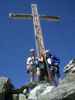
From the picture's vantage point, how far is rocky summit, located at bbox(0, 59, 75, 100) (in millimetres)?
22516

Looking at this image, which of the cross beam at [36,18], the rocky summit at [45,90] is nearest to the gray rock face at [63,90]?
the rocky summit at [45,90]

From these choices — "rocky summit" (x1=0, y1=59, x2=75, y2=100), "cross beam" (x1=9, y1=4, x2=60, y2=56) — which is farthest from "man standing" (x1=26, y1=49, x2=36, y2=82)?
"cross beam" (x1=9, y1=4, x2=60, y2=56)

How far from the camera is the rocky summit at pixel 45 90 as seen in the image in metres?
22.5

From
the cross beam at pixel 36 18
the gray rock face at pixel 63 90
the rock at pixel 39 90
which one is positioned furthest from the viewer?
the cross beam at pixel 36 18

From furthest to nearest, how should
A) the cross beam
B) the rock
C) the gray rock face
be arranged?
the cross beam → the rock → the gray rock face

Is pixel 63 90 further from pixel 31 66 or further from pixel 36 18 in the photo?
pixel 36 18

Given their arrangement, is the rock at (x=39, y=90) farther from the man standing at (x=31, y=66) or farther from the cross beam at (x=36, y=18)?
the cross beam at (x=36, y=18)

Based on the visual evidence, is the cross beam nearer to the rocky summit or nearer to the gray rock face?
the rocky summit

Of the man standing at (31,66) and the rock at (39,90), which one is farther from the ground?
the man standing at (31,66)

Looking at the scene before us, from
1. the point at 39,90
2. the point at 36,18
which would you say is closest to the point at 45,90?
the point at 39,90

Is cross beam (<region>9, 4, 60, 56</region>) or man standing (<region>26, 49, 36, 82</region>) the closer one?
Answer: man standing (<region>26, 49, 36, 82</region>)

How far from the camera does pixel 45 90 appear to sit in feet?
81.0

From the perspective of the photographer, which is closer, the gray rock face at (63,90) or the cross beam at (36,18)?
the gray rock face at (63,90)

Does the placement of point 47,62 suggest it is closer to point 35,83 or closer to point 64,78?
point 35,83
